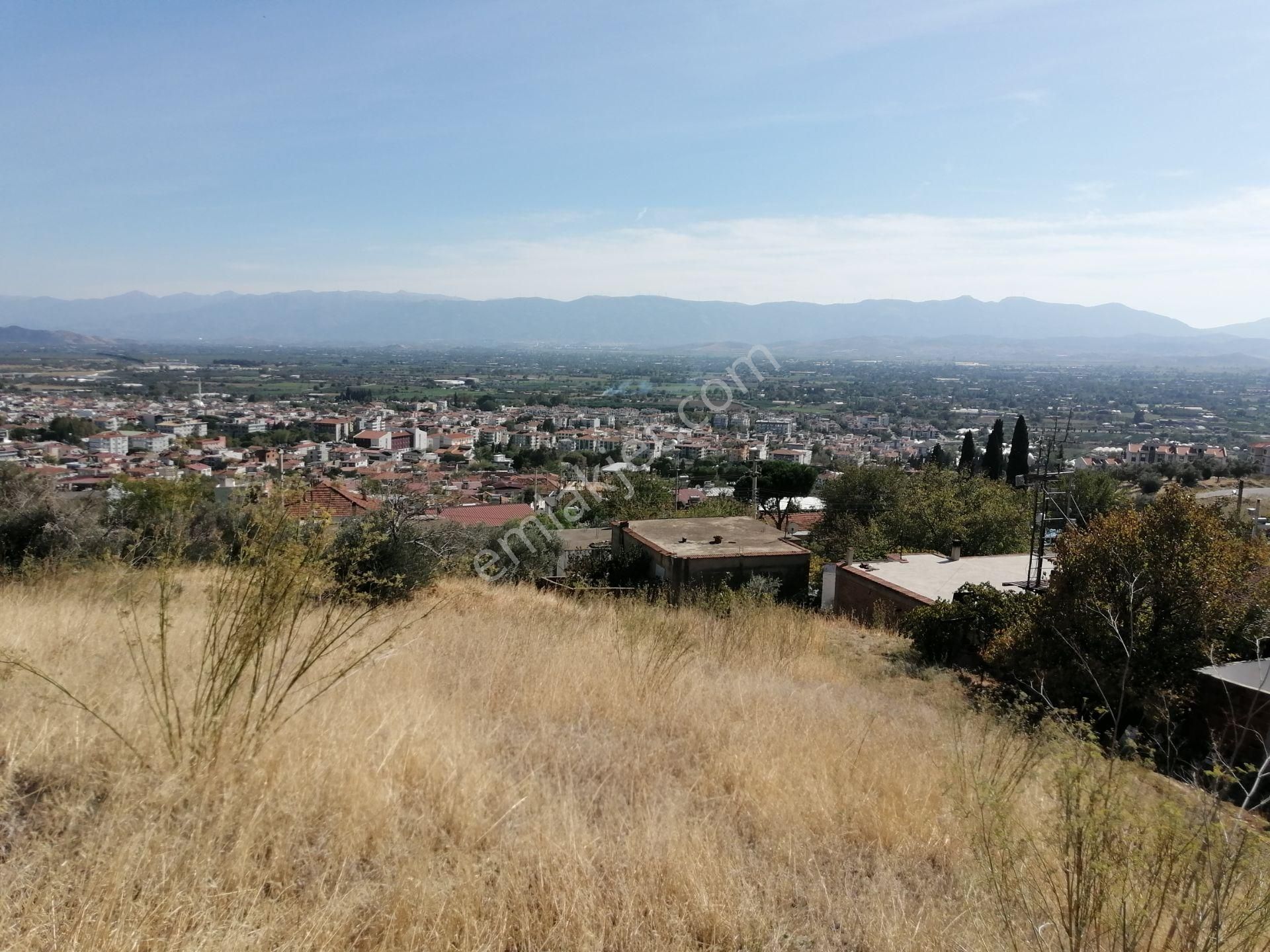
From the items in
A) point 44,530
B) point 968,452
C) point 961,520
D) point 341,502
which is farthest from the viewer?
point 968,452

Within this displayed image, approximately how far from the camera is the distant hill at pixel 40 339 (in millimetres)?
159375

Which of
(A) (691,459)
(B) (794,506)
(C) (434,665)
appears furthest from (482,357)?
(C) (434,665)

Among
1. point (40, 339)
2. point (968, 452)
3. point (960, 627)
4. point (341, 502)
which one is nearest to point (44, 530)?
point (341, 502)

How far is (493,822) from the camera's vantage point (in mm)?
2672

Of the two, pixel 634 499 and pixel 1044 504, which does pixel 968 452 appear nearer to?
pixel 634 499

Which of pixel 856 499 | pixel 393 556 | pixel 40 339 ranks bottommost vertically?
pixel 856 499

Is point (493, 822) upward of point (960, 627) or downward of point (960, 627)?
upward

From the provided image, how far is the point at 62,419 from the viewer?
48.9 metres

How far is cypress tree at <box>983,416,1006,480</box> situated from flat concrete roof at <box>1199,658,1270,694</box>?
28.0 metres

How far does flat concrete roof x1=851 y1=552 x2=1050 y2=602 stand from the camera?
1361 centimetres

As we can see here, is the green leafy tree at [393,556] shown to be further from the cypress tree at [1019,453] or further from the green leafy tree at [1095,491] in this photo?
the cypress tree at [1019,453]

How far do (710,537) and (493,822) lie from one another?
38.2ft

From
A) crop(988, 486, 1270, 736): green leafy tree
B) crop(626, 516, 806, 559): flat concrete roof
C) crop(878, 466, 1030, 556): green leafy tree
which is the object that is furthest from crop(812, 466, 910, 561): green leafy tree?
crop(988, 486, 1270, 736): green leafy tree

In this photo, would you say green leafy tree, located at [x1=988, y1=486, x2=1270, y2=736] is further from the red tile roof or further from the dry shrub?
the red tile roof
